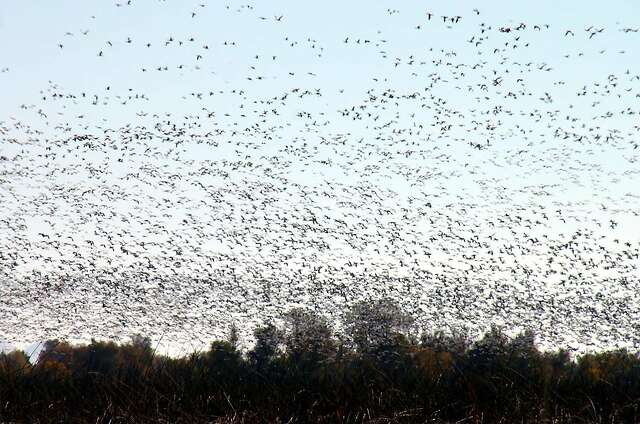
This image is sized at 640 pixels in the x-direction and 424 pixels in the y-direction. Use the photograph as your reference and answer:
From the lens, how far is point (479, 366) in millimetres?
14523

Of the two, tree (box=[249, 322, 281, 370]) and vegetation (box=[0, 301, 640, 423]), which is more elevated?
tree (box=[249, 322, 281, 370])

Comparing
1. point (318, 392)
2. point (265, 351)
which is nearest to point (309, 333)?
point (265, 351)

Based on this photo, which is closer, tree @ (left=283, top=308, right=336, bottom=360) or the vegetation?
the vegetation

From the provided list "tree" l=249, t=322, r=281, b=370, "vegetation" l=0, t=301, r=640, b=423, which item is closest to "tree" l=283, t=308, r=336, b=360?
"tree" l=249, t=322, r=281, b=370

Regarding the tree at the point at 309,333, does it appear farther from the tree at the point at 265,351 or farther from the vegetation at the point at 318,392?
the vegetation at the point at 318,392

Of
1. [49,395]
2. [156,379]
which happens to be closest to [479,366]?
[156,379]

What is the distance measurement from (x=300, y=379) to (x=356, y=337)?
10.1 m

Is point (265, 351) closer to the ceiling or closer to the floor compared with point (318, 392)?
closer to the ceiling

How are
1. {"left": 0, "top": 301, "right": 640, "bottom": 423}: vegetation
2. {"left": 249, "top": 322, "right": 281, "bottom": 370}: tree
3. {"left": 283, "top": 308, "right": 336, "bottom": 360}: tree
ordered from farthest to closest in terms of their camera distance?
{"left": 283, "top": 308, "right": 336, "bottom": 360}: tree, {"left": 249, "top": 322, "right": 281, "bottom": 370}: tree, {"left": 0, "top": 301, "right": 640, "bottom": 423}: vegetation

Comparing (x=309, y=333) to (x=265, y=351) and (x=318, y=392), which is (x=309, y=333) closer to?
(x=265, y=351)

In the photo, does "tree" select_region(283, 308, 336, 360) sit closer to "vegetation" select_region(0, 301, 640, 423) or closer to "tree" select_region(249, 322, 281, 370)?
"tree" select_region(249, 322, 281, 370)

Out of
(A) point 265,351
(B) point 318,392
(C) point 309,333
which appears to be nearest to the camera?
(B) point 318,392

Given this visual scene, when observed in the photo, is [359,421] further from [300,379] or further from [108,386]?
[108,386]

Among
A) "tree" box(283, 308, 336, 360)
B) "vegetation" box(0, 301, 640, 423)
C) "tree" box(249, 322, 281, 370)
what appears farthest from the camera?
"tree" box(283, 308, 336, 360)
